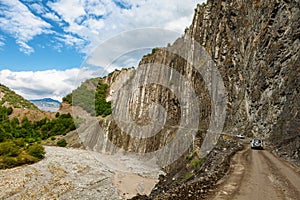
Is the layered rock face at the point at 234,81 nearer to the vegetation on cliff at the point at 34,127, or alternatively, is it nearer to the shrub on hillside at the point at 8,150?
the vegetation on cliff at the point at 34,127

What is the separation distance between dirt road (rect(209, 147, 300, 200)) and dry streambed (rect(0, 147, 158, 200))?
21639 millimetres

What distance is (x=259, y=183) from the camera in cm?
1060

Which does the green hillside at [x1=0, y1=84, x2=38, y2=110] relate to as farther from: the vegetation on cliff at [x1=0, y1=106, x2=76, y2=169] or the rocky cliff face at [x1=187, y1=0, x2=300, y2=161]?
the rocky cliff face at [x1=187, y1=0, x2=300, y2=161]

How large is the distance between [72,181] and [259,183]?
1245 inches

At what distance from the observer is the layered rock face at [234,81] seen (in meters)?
26.1

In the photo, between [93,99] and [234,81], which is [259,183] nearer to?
[234,81]

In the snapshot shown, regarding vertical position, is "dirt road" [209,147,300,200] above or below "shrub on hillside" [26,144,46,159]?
above

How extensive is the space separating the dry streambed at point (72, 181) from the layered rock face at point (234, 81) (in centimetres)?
1110

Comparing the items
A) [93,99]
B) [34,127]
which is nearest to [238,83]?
[34,127]

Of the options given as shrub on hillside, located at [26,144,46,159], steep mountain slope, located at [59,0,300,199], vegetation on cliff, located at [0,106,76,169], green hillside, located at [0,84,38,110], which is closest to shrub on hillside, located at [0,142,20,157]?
shrub on hillside, located at [26,144,46,159]

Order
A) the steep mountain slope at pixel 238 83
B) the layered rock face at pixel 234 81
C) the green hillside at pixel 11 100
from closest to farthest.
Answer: the steep mountain slope at pixel 238 83
the layered rock face at pixel 234 81
the green hillside at pixel 11 100

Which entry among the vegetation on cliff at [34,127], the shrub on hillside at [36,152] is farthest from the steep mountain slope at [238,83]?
the shrub on hillside at [36,152]

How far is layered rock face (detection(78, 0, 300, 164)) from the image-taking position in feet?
85.5

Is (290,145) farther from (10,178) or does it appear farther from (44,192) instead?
(10,178)
